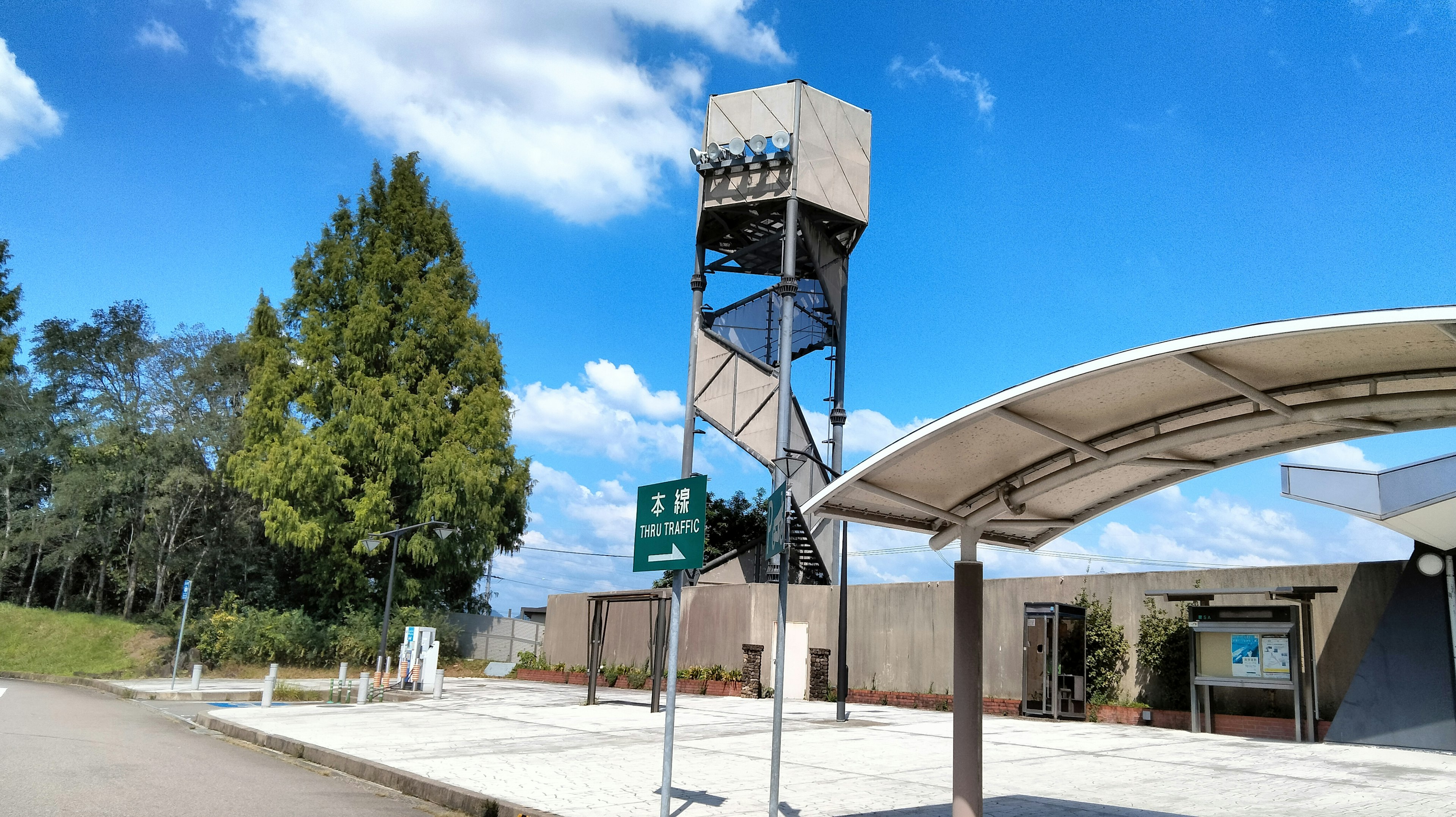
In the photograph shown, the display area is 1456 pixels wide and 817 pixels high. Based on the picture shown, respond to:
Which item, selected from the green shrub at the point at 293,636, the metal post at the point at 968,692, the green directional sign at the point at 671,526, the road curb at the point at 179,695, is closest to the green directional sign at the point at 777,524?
the green directional sign at the point at 671,526

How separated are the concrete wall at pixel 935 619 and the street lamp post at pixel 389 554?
6315 millimetres

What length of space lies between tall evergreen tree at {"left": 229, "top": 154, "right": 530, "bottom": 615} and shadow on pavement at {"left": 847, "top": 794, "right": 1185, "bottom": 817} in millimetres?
26528

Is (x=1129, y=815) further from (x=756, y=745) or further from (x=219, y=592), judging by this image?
(x=219, y=592)

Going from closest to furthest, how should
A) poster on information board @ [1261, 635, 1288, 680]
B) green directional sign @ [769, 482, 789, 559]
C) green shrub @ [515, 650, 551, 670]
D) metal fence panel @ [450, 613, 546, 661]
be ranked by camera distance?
green directional sign @ [769, 482, 789, 559], poster on information board @ [1261, 635, 1288, 680], green shrub @ [515, 650, 551, 670], metal fence panel @ [450, 613, 546, 661]

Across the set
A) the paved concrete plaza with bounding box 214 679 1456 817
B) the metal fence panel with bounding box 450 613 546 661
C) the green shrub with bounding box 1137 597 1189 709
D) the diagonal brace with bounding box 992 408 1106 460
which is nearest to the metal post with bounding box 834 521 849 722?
the paved concrete plaza with bounding box 214 679 1456 817

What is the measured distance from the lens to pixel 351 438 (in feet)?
107

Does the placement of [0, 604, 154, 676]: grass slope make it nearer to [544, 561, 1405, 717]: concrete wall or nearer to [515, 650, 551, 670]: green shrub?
[515, 650, 551, 670]: green shrub

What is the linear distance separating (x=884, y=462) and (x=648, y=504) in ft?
7.02

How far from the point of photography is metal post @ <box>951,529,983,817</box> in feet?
22.3

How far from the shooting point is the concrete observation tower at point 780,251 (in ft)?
81.3

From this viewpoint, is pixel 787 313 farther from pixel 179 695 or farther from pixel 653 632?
pixel 179 695

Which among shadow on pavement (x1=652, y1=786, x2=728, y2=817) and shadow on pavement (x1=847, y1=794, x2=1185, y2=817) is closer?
shadow on pavement (x1=847, y1=794, x2=1185, y2=817)

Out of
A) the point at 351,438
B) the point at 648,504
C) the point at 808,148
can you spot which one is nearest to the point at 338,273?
the point at 351,438

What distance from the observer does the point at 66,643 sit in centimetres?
3356
